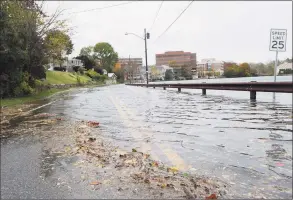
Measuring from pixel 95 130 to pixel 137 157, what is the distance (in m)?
2.90

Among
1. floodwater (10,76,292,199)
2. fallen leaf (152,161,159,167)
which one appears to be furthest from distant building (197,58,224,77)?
fallen leaf (152,161,159,167)

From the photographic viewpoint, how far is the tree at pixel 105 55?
165 m

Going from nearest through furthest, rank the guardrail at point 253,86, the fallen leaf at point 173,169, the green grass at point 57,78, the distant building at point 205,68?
the fallen leaf at point 173,169, the guardrail at point 253,86, the distant building at point 205,68, the green grass at point 57,78

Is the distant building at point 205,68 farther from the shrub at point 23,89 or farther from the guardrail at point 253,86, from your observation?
the shrub at point 23,89

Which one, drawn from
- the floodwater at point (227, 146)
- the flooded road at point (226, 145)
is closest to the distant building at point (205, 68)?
the floodwater at point (227, 146)

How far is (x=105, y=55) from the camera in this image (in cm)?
16800

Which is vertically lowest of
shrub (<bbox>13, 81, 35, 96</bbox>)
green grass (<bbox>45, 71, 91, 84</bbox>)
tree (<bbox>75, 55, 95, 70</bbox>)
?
shrub (<bbox>13, 81, 35, 96</bbox>)

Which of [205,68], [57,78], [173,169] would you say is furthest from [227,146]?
[57,78]

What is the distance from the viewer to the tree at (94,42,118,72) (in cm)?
16538

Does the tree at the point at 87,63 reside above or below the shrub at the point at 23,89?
above

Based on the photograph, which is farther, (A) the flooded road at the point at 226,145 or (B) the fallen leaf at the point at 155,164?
(B) the fallen leaf at the point at 155,164

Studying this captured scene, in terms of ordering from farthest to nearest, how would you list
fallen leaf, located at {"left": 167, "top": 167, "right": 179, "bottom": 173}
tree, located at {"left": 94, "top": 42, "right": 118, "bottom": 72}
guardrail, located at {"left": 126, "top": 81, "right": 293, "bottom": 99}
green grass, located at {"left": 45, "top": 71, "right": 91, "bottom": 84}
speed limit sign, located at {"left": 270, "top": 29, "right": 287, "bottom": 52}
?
tree, located at {"left": 94, "top": 42, "right": 118, "bottom": 72}, green grass, located at {"left": 45, "top": 71, "right": 91, "bottom": 84}, guardrail, located at {"left": 126, "top": 81, "right": 293, "bottom": 99}, speed limit sign, located at {"left": 270, "top": 29, "right": 287, "bottom": 52}, fallen leaf, located at {"left": 167, "top": 167, "right": 179, "bottom": 173}

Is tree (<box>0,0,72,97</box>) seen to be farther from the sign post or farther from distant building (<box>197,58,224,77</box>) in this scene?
the sign post

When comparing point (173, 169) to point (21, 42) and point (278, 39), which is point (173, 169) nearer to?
point (278, 39)
